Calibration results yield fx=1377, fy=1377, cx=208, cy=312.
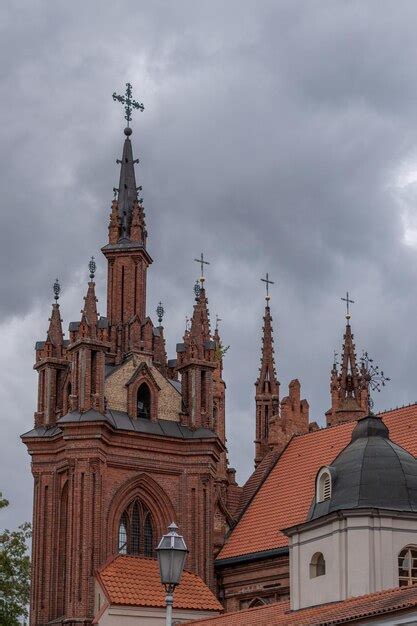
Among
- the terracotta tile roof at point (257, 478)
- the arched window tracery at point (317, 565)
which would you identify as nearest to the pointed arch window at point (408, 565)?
the arched window tracery at point (317, 565)

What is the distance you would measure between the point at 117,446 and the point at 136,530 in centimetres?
373

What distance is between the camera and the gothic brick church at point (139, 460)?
2266 inches

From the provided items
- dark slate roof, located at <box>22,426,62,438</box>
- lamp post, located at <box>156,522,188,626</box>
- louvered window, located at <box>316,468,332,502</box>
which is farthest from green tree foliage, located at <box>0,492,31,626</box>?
lamp post, located at <box>156,522,188,626</box>

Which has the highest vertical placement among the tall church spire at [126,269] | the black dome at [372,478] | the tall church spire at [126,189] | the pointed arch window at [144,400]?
the tall church spire at [126,189]

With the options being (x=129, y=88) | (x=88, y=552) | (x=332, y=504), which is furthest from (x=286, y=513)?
(x=129, y=88)

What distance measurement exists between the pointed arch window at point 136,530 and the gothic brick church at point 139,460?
0.05 meters

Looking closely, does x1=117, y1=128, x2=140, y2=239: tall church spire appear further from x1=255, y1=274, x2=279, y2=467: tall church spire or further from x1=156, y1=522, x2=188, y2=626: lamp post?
x1=156, y1=522, x2=188, y2=626: lamp post

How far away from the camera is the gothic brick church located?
189 ft

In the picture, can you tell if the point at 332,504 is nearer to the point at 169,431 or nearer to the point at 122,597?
the point at 122,597

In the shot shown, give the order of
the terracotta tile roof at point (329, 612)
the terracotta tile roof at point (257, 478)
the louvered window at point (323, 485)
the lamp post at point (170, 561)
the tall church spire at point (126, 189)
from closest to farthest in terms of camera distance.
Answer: the lamp post at point (170, 561), the terracotta tile roof at point (329, 612), the louvered window at point (323, 485), the terracotta tile roof at point (257, 478), the tall church spire at point (126, 189)

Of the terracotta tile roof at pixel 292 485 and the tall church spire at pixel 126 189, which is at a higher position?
the tall church spire at pixel 126 189

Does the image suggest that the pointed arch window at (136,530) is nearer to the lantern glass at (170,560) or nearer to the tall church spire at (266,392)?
the tall church spire at (266,392)

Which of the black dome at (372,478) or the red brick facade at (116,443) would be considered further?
the red brick facade at (116,443)

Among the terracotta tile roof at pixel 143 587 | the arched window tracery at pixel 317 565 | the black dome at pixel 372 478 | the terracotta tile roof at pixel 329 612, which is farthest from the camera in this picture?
the terracotta tile roof at pixel 143 587
